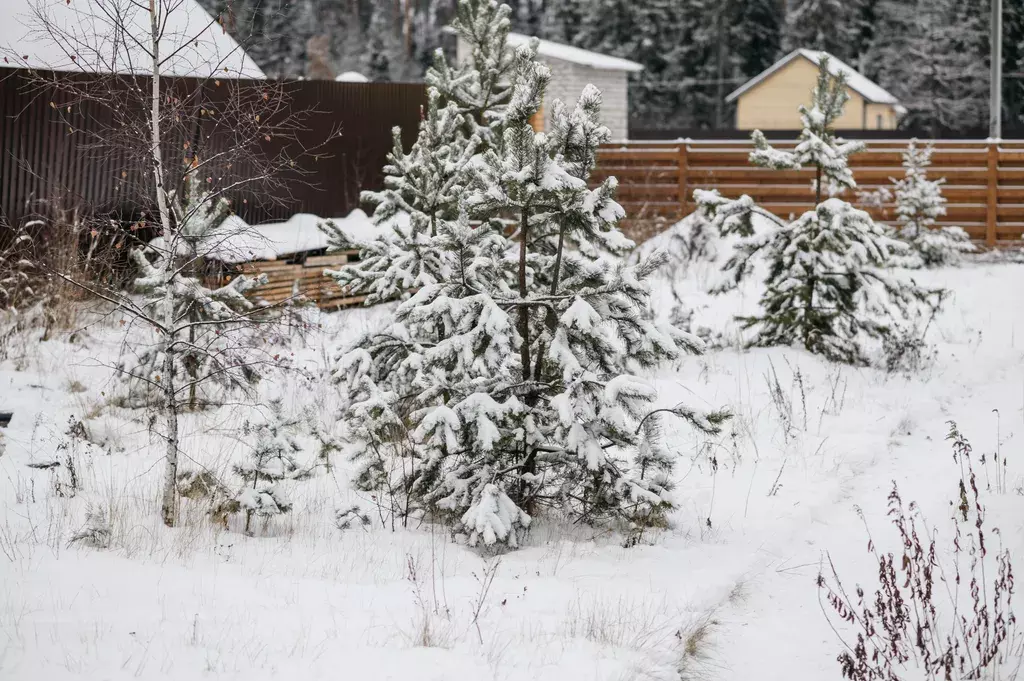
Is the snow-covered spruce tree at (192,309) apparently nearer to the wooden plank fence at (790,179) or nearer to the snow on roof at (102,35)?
the snow on roof at (102,35)

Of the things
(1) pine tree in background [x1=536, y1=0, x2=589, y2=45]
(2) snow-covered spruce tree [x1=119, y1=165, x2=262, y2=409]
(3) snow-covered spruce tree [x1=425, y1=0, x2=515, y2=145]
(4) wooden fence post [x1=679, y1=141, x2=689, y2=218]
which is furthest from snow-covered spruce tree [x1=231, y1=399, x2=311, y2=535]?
(1) pine tree in background [x1=536, y1=0, x2=589, y2=45]

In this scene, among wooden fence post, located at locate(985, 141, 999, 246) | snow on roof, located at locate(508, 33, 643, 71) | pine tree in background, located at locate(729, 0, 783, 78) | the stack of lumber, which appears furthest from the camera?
pine tree in background, located at locate(729, 0, 783, 78)

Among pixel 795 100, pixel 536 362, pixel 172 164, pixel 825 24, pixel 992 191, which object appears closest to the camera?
pixel 536 362

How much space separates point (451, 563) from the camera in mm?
5539

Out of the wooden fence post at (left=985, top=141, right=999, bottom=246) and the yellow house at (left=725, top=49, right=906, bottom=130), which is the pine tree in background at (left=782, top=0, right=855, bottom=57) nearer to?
the yellow house at (left=725, top=49, right=906, bottom=130)

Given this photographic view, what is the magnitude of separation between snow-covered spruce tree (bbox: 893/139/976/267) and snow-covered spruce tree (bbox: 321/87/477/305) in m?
10.8

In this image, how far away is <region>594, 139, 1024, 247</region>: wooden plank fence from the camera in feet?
56.3

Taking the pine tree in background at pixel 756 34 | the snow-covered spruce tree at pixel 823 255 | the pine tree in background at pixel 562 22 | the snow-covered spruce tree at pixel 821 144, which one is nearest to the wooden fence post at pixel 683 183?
the snow-covered spruce tree at pixel 823 255

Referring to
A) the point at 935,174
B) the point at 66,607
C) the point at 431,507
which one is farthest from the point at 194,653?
the point at 935,174

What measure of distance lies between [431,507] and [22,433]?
11.1 feet

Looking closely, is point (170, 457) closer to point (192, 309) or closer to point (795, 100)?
point (192, 309)

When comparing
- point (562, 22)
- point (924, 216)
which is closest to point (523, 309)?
point (924, 216)

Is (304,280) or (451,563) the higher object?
(304,280)

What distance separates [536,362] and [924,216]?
12526mm
